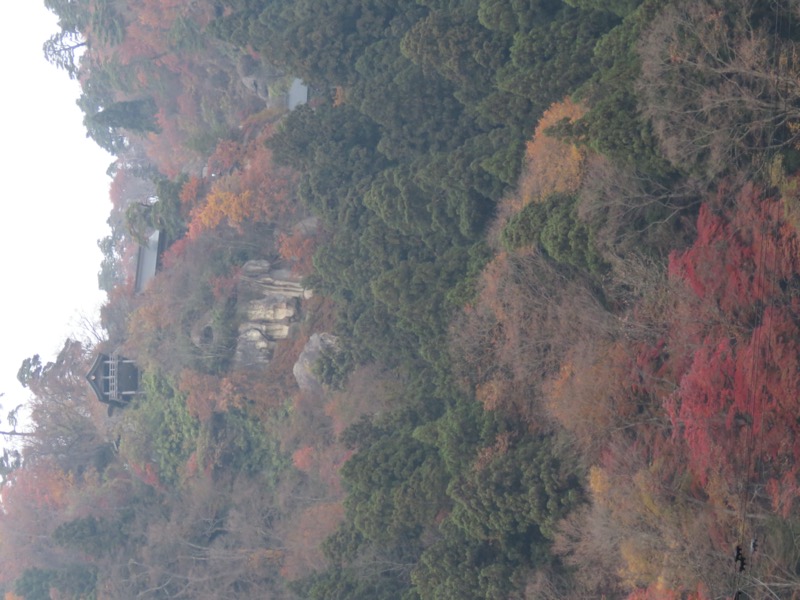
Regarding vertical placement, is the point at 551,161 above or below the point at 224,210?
below

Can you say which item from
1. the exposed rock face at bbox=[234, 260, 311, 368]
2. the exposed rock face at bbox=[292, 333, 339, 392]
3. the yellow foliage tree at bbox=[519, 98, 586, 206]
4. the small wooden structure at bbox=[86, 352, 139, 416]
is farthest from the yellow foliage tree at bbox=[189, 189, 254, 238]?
the yellow foliage tree at bbox=[519, 98, 586, 206]

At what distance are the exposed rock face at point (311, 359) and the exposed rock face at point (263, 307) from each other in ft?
7.71

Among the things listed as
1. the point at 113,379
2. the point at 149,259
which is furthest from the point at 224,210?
the point at 113,379

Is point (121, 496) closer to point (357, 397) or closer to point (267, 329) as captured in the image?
point (267, 329)

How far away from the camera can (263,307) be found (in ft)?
131

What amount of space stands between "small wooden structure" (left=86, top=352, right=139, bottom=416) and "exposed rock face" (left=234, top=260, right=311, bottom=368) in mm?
8272

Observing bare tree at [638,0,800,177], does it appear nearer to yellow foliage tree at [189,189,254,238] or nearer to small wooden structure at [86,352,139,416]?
yellow foliage tree at [189,189,254,238]

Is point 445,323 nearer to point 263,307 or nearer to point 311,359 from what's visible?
point 311,359

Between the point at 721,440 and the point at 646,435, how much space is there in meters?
2.58

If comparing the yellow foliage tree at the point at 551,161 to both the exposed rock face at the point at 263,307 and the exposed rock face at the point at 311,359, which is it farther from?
the exposed rock face at the point at 263,307

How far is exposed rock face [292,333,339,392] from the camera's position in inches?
1446

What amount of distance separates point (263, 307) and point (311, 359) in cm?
422

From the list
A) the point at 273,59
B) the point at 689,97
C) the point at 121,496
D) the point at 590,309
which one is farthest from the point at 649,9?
the point at 121,496

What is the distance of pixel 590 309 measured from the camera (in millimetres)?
25266
